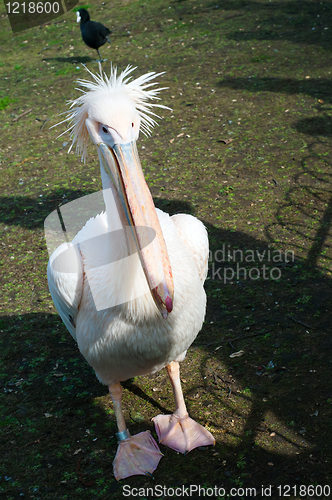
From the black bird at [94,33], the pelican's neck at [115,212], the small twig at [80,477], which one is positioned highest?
the black bird at [94,33]

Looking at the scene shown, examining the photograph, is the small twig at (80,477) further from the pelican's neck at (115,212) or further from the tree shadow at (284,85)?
the tree shadow at (284,85)

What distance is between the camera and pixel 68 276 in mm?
2619

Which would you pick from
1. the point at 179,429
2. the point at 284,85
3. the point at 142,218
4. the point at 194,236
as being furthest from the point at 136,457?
the point at 284,85

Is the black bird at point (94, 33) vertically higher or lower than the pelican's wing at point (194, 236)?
higher

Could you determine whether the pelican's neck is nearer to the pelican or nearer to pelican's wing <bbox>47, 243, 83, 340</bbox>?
the pelican

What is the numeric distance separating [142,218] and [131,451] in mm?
1488

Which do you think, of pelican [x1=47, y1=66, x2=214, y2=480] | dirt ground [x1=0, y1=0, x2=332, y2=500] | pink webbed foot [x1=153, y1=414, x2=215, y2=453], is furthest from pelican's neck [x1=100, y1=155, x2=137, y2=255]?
dirt ground [x1=0, y1=0, x2=332, y2=500]

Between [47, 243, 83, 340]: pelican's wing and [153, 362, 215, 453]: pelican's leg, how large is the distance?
78 centimetres

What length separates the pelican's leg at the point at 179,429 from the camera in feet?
9.22

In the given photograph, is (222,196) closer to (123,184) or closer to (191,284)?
(191,284)

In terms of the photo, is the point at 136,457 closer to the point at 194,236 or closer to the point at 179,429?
the point at 179,429

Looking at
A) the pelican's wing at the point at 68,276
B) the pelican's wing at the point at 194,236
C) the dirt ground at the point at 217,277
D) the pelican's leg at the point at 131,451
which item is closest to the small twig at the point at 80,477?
A: the dirt ground at the point at 217,277

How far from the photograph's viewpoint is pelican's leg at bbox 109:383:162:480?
2.70 m

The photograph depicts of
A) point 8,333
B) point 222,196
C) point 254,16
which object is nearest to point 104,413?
point 8,333
